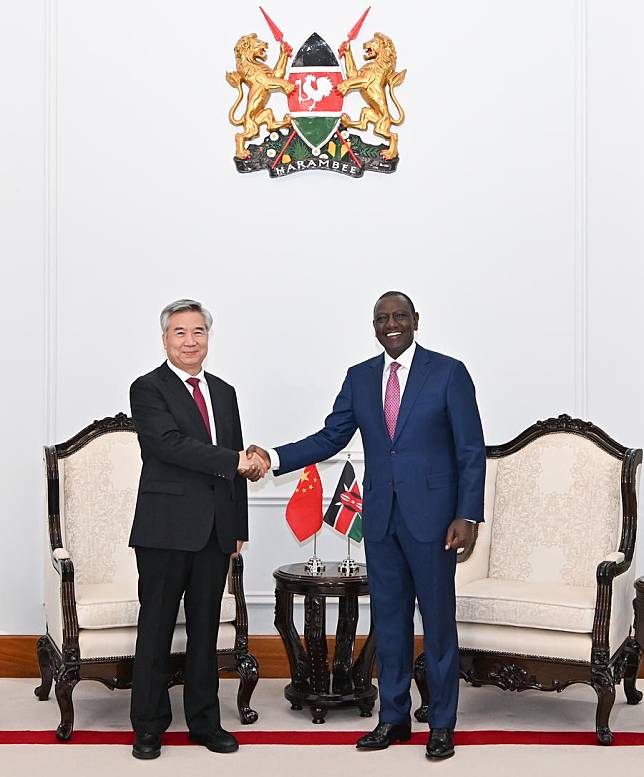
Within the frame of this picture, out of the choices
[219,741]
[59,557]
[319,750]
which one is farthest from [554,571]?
[59,557]

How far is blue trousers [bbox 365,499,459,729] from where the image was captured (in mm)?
4152

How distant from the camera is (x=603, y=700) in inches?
173

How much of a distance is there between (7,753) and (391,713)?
1552 millimetres

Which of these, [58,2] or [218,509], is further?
[58,2]

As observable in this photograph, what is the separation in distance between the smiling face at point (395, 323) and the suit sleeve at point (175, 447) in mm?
767

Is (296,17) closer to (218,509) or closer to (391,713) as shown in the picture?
(218,509)

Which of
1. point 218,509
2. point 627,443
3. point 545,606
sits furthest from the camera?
point 627,443

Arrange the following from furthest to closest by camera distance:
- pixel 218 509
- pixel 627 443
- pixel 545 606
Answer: pixel 627 443 < pixel 545 606 < pixel 218 509

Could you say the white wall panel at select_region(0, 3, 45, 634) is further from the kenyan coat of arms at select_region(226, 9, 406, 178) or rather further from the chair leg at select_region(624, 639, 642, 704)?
the chair leg at select_region(624, 639, 642, 704)

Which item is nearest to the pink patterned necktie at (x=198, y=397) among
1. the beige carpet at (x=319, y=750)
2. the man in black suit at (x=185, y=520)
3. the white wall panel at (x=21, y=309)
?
the man in black suit at (x=185, y=520)

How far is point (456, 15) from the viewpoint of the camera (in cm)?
571

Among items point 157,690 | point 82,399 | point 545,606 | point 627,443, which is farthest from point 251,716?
point 627,443

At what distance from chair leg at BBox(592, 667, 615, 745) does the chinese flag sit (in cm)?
144

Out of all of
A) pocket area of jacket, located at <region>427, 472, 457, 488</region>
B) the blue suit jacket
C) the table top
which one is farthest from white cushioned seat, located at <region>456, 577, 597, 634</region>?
pocket area of jacket, located at <region>427, 472, 457, 488</region>
